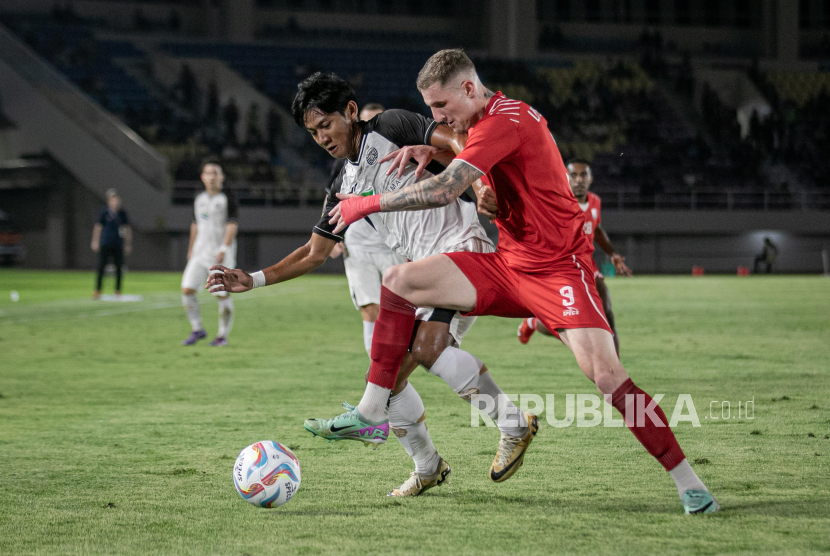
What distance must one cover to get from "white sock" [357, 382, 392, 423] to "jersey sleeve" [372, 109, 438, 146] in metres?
1.21

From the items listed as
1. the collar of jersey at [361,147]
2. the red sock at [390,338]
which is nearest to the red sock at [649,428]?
the red sock at [390,338]

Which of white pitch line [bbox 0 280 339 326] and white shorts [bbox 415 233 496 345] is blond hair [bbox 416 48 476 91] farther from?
white pitch line [bbox 0 280 339 326]

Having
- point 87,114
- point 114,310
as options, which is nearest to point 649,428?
point 114,310

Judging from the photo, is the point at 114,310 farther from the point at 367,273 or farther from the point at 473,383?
the point at 473,383

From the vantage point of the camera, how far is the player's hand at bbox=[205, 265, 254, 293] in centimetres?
431

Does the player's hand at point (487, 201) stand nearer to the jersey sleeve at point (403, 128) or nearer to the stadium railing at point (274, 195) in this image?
the jersey sleeve at point (403, 128)

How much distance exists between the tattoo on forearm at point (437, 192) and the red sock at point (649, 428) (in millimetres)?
1057

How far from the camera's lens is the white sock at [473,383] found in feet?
13.5

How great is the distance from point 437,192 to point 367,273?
3665mm

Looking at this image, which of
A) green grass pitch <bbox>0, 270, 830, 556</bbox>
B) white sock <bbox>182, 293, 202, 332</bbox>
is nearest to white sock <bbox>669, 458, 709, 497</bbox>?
green grass pitch <bbox>0, 270, 830, 556</bbox>


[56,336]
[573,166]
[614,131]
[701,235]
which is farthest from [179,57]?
[573,166]

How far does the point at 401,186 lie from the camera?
4492 millimetres

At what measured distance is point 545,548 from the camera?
333cm

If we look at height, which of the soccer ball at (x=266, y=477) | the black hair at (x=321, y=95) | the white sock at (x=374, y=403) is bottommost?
the soccer ball at (x=266, y=477)
